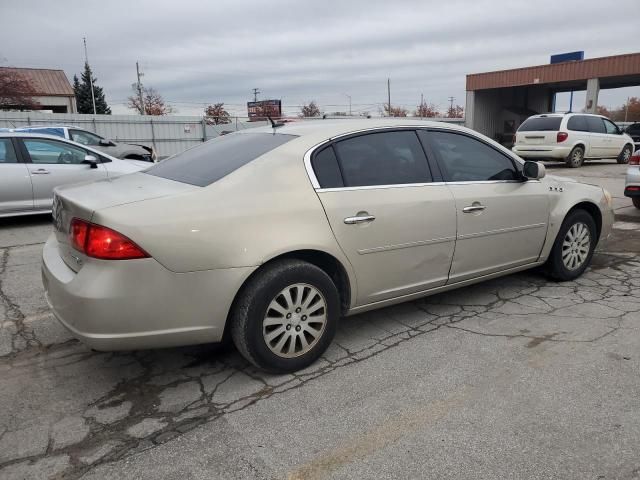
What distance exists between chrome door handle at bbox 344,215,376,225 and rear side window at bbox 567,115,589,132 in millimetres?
14402

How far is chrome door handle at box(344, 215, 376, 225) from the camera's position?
3.31m

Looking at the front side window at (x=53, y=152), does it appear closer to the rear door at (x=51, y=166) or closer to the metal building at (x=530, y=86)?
the rear door at (x=51, y=166)

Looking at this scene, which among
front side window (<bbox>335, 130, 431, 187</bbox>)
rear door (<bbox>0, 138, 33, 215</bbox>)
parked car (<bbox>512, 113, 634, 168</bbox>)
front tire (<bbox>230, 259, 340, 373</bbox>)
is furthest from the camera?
parked car (<bbox>512, 113, 634, 168</bbox>)

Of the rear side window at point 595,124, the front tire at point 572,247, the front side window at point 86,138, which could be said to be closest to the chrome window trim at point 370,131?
the front tire at point 572,247

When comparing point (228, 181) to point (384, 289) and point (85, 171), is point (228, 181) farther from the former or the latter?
point (85, 171)

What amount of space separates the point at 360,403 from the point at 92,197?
194cm

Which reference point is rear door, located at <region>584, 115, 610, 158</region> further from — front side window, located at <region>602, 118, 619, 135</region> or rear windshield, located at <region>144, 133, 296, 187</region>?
rear windshield, located at <region>144, 133, 296, 187</region>

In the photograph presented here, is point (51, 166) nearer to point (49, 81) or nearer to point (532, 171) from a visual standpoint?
point (532, 171)

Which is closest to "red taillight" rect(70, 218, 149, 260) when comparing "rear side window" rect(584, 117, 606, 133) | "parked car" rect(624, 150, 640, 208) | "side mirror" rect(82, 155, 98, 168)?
"side mirror" rect(82, 155, 98, 168)

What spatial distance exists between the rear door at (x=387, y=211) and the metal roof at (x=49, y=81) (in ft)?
171

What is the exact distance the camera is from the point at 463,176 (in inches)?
159

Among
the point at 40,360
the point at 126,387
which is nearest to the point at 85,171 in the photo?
the point at 40,360

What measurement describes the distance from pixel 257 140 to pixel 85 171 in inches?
229

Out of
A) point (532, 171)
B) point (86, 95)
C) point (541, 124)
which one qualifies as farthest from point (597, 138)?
point (86, 95)
